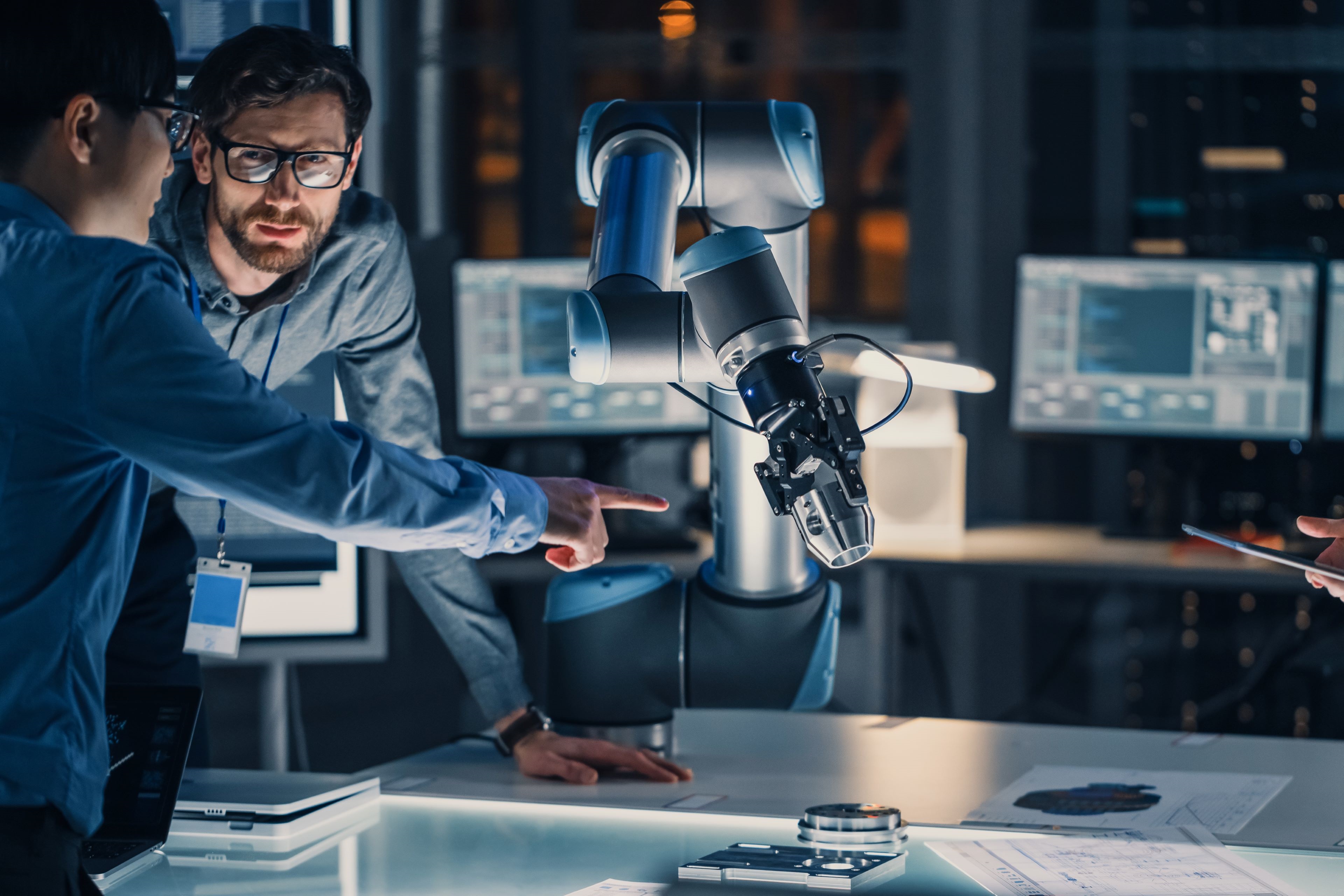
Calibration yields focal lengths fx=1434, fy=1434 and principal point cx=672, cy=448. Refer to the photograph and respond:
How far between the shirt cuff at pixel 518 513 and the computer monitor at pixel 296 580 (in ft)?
3.60

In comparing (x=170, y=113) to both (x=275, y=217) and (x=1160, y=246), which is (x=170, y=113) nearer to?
(x=275, y=217)

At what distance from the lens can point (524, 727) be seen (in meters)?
1.56

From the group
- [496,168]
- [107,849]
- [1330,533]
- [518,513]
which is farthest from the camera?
[496,168]

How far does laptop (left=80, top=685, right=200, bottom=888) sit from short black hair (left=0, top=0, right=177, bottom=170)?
0.52 metres

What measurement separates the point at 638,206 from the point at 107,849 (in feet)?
2.27

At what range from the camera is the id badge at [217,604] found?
62.3 inches

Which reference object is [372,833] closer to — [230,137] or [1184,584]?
[230,137]

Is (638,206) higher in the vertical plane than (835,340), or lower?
higher

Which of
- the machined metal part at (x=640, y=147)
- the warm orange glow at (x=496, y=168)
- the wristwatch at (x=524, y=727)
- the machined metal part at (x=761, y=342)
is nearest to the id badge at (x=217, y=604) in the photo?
the wristwatch at (x=524, y=727)

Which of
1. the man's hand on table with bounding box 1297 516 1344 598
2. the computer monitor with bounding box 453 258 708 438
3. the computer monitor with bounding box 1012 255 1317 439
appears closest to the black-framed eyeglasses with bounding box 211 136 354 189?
the man's hand on table with bounding box 1297 516 1344 598

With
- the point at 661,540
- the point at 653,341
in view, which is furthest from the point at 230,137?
the point at 661,540

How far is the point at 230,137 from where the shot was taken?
1.52 metres

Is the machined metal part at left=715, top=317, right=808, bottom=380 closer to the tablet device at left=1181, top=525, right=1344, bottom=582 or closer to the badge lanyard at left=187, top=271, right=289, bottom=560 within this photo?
the tablet device at left=1181, top=525, right=1344, bottom=582

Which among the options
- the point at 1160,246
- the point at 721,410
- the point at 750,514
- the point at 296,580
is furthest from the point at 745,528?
the point at 1160,246
